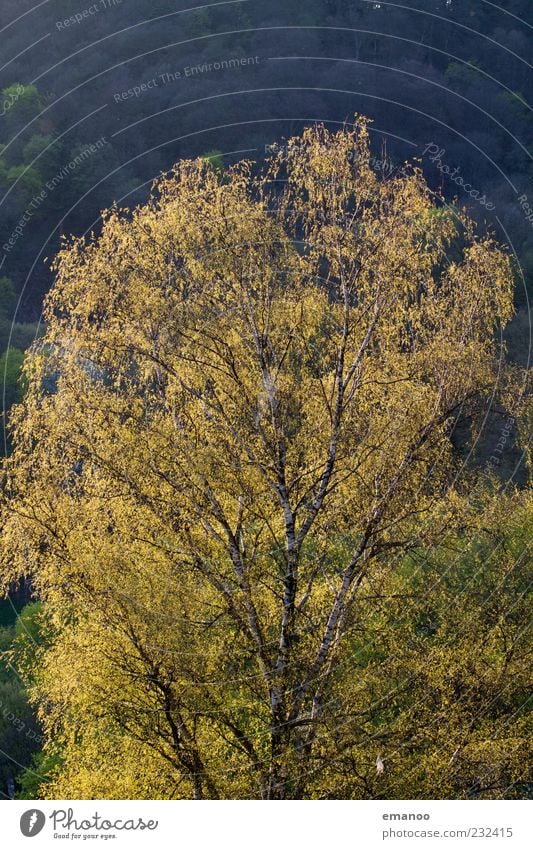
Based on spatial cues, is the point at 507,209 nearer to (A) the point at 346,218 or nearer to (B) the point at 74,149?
(B) the point at 74,149

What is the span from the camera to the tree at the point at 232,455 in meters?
18.1

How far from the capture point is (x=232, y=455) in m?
18.8

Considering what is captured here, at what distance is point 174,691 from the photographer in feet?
61.3

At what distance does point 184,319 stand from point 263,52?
90628 mm

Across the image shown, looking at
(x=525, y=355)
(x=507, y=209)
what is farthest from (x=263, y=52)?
(x=525, y=355)
